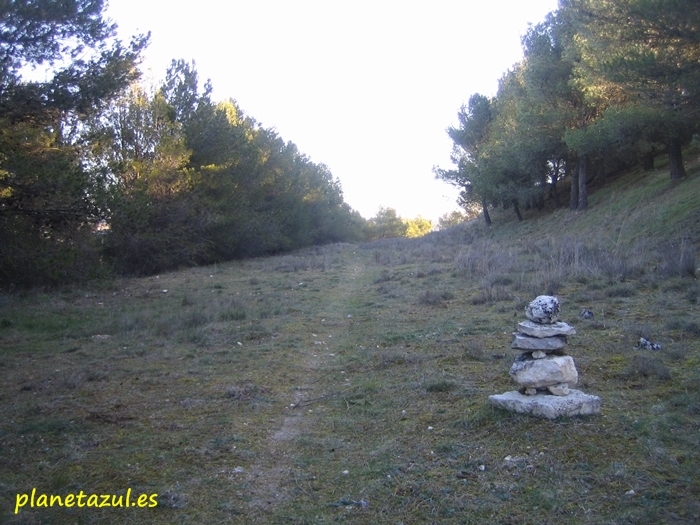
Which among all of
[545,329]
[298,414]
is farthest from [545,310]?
[298,414]

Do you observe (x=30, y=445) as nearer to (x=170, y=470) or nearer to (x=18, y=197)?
(x=170, y=470)

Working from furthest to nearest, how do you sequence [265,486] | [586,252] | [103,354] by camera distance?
[586,252] < [103,354] < [265,486]

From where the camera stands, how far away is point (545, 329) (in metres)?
5.46

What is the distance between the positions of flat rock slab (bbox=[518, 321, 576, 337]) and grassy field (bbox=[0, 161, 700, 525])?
791mm

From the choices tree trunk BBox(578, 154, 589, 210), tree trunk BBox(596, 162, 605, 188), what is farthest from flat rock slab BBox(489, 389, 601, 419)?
tree trunk BBox(596, 162, 605, 188)

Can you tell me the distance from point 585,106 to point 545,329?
79.6 feet

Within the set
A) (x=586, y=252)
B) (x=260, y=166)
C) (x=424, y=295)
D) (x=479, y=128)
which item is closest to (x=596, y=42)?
(x=586, y=252)

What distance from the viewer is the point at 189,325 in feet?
37.3

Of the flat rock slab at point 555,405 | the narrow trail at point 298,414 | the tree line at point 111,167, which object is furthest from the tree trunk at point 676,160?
the flat rock slab at point 555,405

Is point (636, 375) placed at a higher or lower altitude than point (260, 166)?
lower

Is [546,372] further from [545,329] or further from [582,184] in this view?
[582,184]

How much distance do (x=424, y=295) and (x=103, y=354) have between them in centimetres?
680

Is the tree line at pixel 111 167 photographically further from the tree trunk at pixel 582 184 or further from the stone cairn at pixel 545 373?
the tree trunk at pixel 582 184

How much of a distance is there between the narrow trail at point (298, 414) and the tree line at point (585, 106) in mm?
9858
